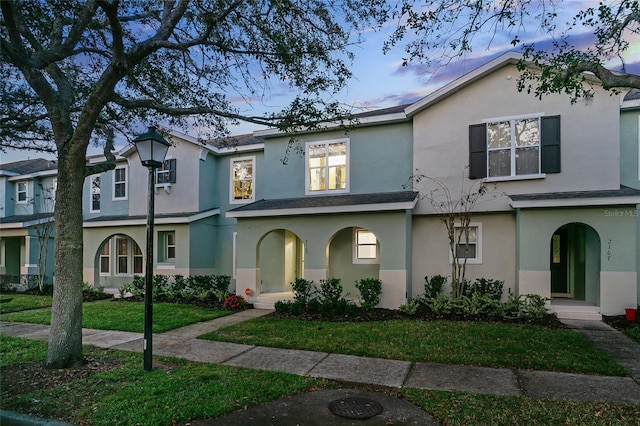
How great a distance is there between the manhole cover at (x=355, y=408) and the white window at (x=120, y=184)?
588 inches

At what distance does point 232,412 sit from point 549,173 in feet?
32.7

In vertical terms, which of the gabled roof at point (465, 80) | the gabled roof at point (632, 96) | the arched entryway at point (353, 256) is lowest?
the arched entryway at point (353, 256)

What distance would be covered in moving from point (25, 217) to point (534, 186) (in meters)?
21.7

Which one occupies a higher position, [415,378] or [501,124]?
[501,124]

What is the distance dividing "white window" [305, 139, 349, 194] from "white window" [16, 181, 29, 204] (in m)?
16.6

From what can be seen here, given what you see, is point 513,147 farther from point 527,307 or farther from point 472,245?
point 527,307

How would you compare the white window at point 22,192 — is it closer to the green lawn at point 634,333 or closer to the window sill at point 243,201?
the window sill at point 243,201

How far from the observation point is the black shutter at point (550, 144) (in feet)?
34.2

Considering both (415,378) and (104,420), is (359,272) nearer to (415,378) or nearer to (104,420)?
(415,378)

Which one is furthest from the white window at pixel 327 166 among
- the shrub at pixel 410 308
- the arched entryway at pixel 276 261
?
the shrub at pixel 410 308

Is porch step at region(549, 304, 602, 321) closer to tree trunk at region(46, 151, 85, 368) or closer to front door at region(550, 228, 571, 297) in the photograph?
front door at region(550, 228, 571, 297)

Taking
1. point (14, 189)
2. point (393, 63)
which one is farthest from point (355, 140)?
point (14, 189)

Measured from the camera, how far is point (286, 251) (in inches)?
583

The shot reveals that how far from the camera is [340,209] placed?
1131 centimetres
